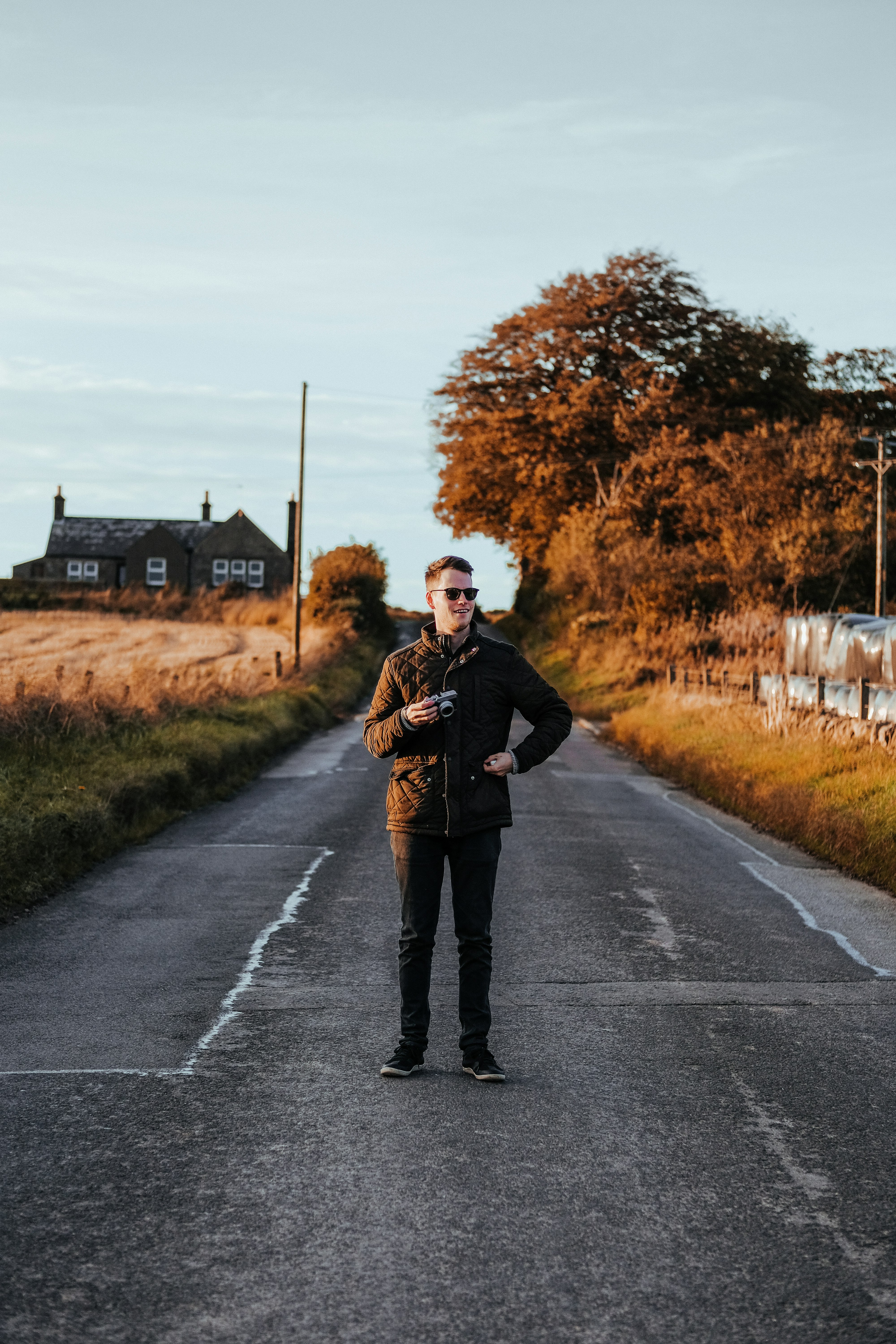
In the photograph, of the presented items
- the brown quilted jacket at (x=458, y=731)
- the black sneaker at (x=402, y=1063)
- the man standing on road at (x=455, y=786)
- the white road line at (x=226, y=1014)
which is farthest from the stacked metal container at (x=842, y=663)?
the black sneaker at (x=402, y=1063)

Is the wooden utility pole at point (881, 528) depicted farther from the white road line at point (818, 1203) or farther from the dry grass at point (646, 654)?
the white road line at point (818, 1203)

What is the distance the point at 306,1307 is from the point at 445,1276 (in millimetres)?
416

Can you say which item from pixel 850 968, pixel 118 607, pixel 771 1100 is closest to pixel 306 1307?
→ pixel 771 1100

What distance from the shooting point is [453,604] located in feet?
18.4

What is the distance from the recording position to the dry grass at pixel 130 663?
55.4ft

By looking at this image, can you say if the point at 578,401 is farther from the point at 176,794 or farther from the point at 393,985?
the point at 393,985

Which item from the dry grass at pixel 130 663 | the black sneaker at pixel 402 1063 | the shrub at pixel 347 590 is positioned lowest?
the black sneaker at pixel 402 1063

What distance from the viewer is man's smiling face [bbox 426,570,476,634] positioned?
18.4 feet

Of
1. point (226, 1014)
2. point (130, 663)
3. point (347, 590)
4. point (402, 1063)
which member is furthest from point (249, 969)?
point (347, 590)

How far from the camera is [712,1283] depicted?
365 cm

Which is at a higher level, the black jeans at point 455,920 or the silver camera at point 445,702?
the silver camera at point 445,702

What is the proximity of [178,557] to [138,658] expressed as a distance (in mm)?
42215

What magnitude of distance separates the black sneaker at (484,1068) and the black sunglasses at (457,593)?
6.42 feet

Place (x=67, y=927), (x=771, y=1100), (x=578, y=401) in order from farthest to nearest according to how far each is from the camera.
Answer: (x=578, y=401), (x=67, y=927), (x=771, y=1100)
